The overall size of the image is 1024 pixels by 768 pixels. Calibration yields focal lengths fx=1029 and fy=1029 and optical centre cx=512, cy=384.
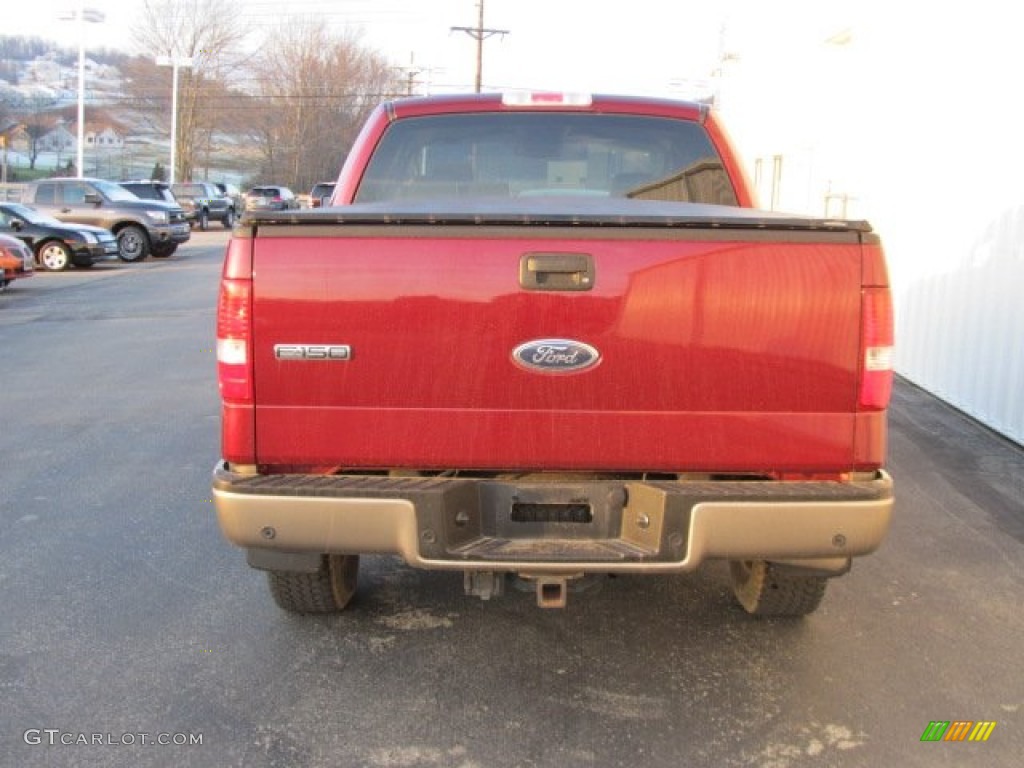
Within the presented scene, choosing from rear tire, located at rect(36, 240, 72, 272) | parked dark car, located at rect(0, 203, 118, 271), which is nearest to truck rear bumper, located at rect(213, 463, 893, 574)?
parked dark car, located at rect(0, 203, 118, 271)

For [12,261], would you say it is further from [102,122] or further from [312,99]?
[102,122]

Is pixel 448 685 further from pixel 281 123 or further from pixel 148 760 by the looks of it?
pixel 281 123

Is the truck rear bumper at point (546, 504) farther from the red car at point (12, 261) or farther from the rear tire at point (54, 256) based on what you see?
the rear tire at point (54, 256)

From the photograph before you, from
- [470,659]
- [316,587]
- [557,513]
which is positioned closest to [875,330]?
[557,513]

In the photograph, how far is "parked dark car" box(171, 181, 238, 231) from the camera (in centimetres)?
3925

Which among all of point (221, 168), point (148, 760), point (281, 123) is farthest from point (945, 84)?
point (221, 168)

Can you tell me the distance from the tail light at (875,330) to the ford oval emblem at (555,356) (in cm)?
79

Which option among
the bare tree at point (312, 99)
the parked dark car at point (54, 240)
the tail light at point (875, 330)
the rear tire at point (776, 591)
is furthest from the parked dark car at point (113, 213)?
the bare tree at point (312, 99)

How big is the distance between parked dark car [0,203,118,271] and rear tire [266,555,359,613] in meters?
18.7

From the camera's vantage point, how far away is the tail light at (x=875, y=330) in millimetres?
3018

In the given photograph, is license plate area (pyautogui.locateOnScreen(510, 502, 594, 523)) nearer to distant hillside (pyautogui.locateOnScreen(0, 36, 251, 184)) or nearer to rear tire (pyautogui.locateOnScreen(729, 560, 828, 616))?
rear tire (pyautogui.locateOnScreen(729, 560, 828, 616))

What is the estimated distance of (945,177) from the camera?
9141 millimetres

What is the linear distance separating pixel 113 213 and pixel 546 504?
77.7ft

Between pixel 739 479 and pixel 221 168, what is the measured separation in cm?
8696
